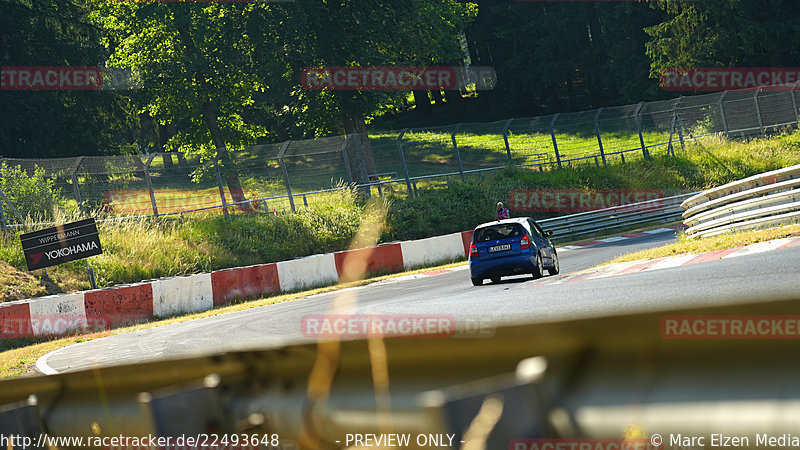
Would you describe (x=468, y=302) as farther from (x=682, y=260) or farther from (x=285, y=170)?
(x=285, y=170)

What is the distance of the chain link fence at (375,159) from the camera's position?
75.6ft

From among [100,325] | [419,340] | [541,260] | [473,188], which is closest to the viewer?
[419,340]

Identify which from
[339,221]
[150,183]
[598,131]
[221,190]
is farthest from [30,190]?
[598,131]

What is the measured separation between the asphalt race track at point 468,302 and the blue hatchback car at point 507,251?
0.55 meters

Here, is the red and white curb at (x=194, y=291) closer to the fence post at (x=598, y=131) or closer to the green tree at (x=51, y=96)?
the fence post at (x=598, y=131)

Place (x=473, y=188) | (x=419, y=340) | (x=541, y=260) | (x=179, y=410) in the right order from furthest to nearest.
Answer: (x=473, y=188), (x=541, y=260), (x=179, y=410), (x=419, y=340)

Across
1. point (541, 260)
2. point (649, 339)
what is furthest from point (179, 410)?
point (541, 260)

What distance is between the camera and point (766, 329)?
6.15 ft

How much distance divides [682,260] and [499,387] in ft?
39.7

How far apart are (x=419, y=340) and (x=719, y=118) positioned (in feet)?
120

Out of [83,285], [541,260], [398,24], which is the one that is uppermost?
[398,24]

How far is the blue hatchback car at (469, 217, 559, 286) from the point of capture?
15844 mm

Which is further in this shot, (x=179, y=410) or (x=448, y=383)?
(x=179, y=410)

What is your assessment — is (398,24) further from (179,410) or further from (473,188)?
(179,410)
